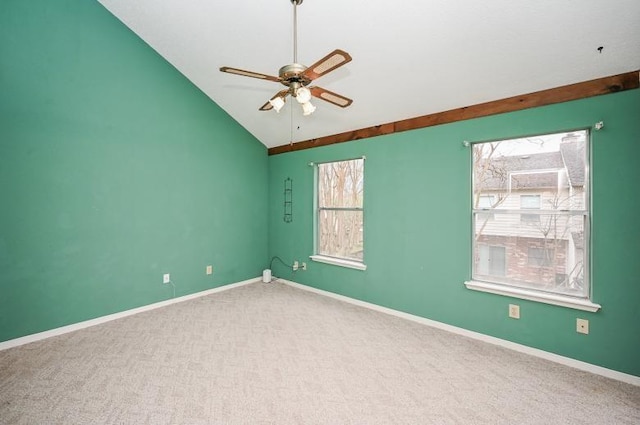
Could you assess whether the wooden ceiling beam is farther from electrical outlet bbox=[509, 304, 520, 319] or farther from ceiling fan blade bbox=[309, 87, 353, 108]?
electrical outlet bbox=[509, 304, 520, 319]

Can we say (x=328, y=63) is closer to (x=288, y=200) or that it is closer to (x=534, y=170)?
(x=534, y=170)

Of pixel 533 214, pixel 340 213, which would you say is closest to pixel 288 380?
pixel 340 213

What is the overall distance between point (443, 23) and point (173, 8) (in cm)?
267

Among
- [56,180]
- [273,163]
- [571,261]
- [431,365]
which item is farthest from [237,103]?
[571,261]

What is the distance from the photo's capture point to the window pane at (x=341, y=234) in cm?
403

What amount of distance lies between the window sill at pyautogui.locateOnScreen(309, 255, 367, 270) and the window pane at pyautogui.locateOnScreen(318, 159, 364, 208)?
2.66 ft

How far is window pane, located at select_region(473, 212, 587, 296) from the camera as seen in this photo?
8.31 ft

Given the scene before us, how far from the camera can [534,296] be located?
2.57 m

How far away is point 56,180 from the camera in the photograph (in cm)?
287

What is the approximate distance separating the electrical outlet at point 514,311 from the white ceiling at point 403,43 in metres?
2.05

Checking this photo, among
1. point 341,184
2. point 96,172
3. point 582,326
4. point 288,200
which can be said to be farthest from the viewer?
point 288,200

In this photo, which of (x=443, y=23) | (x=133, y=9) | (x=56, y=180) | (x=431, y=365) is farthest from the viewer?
(x=133, y=9)

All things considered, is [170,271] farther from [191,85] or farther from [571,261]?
[571,261]

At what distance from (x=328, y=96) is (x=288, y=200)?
9.27ft
